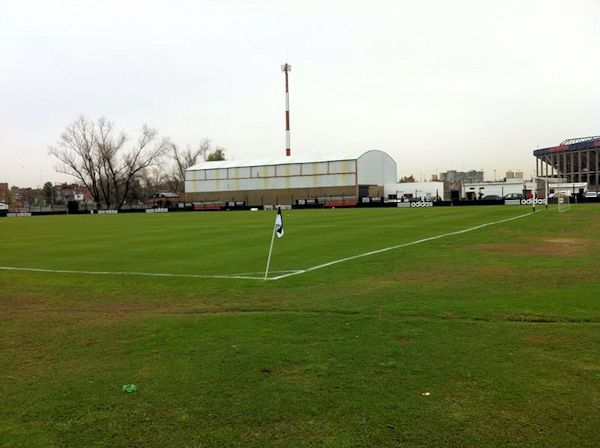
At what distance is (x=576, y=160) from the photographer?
12600 centimetres

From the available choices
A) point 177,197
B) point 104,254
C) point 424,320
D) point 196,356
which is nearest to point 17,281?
point 104,254

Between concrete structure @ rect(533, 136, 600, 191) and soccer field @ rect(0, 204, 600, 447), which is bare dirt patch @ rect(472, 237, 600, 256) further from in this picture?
concrete structure @ rect(533, 136, 600, 191)

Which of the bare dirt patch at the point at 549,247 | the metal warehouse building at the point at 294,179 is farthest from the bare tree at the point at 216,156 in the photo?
the bare dirt patch at the point at 549,247

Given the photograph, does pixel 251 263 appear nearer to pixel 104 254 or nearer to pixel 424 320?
pixel 104 254

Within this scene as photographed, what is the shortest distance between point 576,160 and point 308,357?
139 metres

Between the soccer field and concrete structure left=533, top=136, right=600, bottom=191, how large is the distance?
393 feet

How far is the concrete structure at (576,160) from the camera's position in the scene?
4776 inches

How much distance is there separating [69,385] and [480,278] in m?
8.54

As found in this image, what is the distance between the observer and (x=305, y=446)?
3.83m

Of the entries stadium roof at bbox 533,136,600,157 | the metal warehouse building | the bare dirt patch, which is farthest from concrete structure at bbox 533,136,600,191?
the bare dirt patch

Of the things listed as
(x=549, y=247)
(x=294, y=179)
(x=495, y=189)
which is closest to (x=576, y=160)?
(x=495, y=189)

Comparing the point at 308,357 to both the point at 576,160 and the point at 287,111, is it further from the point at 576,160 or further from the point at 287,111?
the point at 576,160

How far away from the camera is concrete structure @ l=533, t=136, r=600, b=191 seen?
121312 millimetres

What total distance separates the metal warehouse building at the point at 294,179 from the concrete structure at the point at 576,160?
4726 cm
